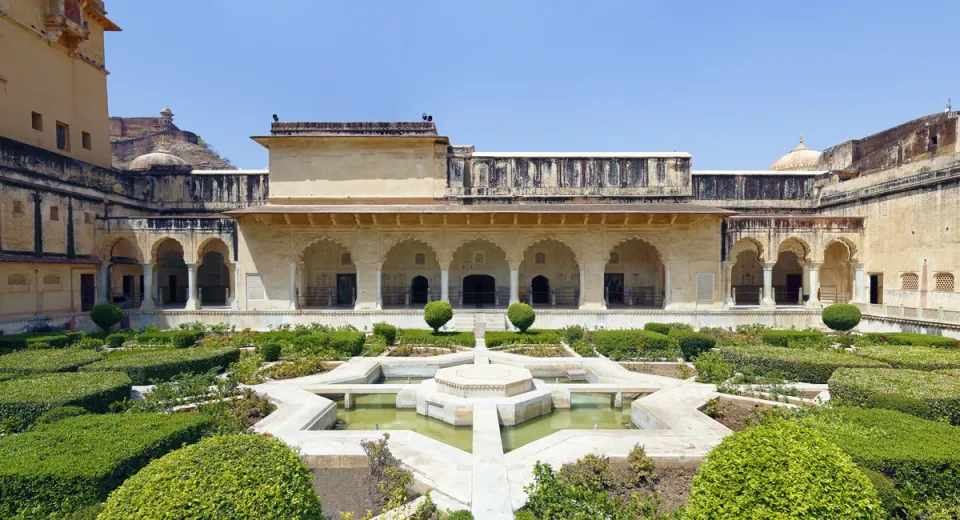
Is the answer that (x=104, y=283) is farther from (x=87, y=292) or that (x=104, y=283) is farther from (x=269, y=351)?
(x=269, y=351)

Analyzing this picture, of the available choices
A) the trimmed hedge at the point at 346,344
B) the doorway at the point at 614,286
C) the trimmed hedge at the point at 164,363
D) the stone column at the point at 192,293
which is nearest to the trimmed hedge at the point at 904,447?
the trimmed hedge at the point at 346,344

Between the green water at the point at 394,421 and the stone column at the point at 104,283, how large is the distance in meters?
16.3

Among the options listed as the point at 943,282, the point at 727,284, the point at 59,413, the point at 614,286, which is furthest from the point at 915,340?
the point at 59,413

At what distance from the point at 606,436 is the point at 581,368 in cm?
496

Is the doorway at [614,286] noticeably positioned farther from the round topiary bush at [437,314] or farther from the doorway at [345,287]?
the doorway at [345,287]

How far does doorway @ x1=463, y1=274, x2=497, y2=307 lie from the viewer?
73.6 feet

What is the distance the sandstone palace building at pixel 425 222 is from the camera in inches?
669

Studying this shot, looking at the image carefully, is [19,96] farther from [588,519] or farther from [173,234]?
[588,519]

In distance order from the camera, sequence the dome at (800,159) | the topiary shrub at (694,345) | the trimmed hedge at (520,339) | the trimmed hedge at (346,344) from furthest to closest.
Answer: the dome at (800,159) → the trimmed hedge at (520,339) → the trimmed hedge at (346,344) → the topiary shrub at (694,345)

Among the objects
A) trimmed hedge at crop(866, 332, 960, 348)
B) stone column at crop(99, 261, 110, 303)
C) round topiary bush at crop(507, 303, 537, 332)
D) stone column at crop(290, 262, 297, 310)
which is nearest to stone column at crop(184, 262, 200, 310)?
stone column at crop(99, 261, 110, 303)

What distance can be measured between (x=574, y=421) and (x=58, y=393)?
8.73m

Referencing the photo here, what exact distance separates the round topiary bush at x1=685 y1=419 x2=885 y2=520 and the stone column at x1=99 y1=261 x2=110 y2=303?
77.3 feet

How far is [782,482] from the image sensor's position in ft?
10.5

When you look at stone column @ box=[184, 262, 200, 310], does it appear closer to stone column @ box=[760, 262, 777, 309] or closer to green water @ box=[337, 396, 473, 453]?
green water @ box=[337, 396, 473, 453]
